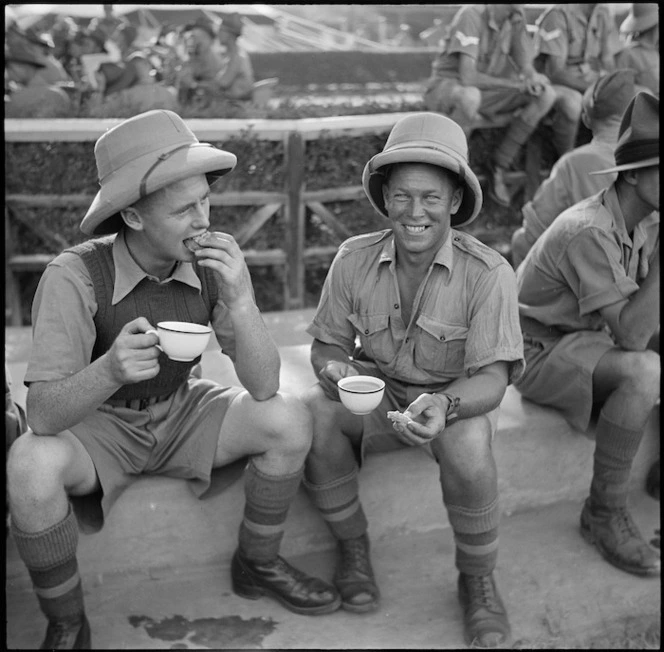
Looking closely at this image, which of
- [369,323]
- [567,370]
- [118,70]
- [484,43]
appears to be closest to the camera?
[369,323]

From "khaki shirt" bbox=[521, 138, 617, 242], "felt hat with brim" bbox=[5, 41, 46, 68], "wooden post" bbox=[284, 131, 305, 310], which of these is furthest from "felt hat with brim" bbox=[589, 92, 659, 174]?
"felt hat with brim" bbox=[5, 41, 46, 68]

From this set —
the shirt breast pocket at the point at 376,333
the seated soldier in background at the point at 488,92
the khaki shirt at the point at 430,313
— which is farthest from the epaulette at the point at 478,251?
the seated soldier in background at the point at 488,92

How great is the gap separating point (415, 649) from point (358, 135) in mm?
4558

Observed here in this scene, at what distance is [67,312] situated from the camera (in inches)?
110

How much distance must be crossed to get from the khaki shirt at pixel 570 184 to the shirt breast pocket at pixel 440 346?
179 centimetres

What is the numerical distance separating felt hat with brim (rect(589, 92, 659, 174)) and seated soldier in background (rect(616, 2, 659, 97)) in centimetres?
→ 401

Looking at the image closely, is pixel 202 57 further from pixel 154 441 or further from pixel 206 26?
pixel 154 441

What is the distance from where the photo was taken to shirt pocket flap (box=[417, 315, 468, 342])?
3.18 m

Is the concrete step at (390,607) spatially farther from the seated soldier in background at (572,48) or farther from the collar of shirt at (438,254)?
the seated soldier in background at (572,48)

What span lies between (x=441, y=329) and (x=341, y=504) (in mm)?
725

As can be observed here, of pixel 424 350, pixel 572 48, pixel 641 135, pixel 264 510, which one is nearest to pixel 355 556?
pixel 264 510

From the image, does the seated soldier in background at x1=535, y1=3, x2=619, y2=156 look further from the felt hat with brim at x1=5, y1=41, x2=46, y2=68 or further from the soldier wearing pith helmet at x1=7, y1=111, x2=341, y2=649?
the soldier wearing pith helmet at x1=7, y1=111, x2=341, y2=649

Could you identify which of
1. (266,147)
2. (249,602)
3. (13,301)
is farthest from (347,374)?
(13,301)

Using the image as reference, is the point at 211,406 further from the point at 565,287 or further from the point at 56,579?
the point at 565,287
